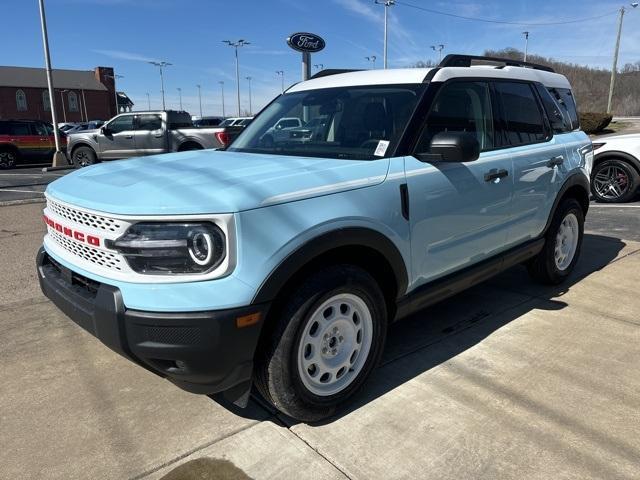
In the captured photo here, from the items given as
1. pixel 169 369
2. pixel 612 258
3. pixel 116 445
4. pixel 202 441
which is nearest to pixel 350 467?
pixel 202 441

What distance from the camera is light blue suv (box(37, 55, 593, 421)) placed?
7.22 ft

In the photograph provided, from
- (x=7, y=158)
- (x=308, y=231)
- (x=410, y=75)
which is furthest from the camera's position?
(x=7, y=158)

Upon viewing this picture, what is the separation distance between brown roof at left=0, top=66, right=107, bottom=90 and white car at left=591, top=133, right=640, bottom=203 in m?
82.3

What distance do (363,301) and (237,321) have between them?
2.77 ft

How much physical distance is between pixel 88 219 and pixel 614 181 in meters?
9.39

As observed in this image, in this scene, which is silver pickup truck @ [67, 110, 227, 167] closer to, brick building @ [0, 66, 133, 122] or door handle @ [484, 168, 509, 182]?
door handle @ [484, 168, 509, 182]

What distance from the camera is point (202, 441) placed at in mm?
2604

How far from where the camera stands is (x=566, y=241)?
4.96 m

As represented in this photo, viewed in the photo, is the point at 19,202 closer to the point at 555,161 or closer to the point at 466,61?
the point at 466,61

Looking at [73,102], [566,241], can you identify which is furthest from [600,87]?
[566,241]

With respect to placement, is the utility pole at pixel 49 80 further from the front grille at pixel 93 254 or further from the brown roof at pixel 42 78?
the brown roof at pixel 42 78

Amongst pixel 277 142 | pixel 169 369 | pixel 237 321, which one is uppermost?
pixel 277 142

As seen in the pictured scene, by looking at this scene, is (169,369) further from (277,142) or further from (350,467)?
(277,142)

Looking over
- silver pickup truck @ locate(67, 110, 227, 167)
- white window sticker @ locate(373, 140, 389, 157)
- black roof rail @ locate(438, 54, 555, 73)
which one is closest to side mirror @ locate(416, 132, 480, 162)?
white window sticker @ locate(373, 140, 389, 157)
